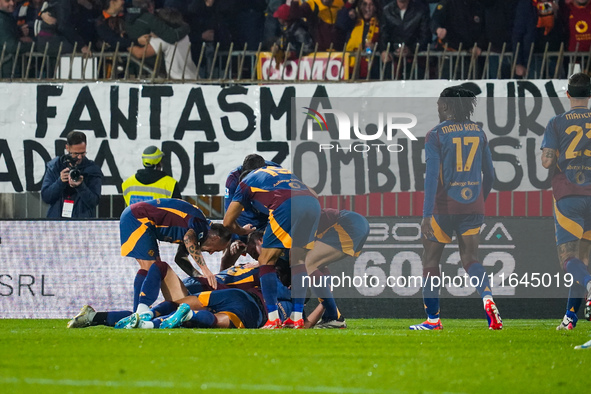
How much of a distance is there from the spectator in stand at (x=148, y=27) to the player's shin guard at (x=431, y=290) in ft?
19.2

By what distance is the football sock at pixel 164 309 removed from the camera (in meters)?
9.16

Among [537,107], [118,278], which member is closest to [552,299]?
[537,107]

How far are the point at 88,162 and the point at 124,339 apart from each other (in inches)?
177

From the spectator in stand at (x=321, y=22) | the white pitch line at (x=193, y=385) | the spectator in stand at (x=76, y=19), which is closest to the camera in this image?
the white pitch line at (x=193, y=385)

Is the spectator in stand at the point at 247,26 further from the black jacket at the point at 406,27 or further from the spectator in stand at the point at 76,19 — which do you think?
the spectator in stand at the point at 76,19

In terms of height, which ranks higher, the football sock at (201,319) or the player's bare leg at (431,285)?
the player's bare leg at (431,285)

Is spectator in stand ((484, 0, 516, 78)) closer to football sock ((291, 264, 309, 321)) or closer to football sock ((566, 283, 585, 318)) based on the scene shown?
football sock ((566, 283, 585, 318))

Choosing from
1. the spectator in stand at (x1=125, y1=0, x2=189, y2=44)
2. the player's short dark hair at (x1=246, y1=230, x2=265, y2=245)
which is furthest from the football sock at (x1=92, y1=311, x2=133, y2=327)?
the spectator in stand at (x1=125, y1=0, x2=189, y2=44)

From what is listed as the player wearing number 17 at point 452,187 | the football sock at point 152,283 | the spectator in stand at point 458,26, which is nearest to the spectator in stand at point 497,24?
the spectator in stand at point 458,26

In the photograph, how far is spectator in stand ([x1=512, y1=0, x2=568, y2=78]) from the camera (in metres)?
13.1

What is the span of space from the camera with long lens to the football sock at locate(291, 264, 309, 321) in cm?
326

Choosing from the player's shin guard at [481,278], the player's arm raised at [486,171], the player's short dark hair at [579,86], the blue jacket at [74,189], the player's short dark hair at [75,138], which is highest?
the player's short dark hair at [579,86]

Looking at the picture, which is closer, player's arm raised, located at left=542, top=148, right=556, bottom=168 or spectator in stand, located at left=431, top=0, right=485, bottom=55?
player's arm raised, located at left=542, top=148, right=556, bottom=168

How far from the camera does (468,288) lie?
38.1 ft
